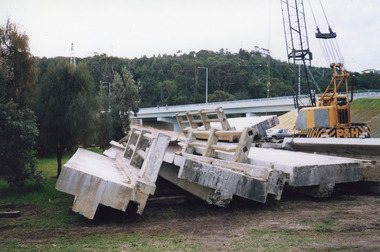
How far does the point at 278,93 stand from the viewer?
6862 centimetres

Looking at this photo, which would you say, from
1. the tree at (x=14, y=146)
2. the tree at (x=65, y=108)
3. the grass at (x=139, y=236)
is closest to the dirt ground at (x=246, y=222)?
the grass at (x=139, y=236)

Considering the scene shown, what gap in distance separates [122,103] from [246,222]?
63.9 feet

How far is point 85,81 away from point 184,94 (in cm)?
6770

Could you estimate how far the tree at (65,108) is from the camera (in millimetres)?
10008

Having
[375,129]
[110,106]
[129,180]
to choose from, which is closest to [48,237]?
[129,180]

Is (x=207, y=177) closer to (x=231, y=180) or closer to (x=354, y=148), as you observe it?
(x=231, y=180)

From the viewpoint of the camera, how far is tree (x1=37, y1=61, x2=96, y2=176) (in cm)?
1001

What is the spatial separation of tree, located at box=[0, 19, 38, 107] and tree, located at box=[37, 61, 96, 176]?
0.43 meters

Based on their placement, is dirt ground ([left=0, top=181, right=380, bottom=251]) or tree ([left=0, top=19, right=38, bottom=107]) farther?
tree ([left=0, top=19, right=38, bottom=107])

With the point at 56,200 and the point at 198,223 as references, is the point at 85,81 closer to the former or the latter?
the point at 56,200

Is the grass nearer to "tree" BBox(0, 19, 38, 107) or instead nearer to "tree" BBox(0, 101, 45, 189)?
"tree" BBox(0, 101, 45, 189)

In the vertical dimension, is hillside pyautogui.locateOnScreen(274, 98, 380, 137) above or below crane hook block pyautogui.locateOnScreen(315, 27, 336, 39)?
below

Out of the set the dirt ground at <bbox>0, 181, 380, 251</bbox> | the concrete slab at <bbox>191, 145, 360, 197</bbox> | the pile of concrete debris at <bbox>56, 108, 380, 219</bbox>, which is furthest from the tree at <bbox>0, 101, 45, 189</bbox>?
the concrete slab at <bbox>191, 145, 360, 197</bbox>

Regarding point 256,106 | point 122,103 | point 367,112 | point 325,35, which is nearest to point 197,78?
point 256,106
